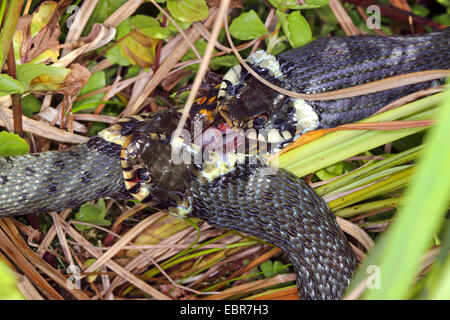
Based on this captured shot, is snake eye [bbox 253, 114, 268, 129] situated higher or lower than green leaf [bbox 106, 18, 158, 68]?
lower

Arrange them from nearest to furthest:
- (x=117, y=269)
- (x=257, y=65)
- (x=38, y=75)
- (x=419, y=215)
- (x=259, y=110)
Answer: (x=419, y=215) < (x=38, y=75) < (x=259, y=110) < (x=257, y=65) < (x=117, y=269)

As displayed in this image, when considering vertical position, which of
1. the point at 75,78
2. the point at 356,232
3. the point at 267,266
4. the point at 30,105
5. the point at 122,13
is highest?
the point at 122,13

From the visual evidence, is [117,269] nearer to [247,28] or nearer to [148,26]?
[148,26]

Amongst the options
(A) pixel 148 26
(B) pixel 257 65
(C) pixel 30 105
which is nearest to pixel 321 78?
(B) pixel 257 65

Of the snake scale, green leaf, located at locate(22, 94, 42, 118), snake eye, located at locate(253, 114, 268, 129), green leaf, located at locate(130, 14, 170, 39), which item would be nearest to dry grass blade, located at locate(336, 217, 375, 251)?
the snake scale

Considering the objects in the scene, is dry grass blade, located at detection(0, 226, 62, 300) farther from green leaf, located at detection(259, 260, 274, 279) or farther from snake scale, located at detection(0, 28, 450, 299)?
green leaf, located at detection(259, 260, 274, 279)

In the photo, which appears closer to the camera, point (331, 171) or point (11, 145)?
point (11, 145)

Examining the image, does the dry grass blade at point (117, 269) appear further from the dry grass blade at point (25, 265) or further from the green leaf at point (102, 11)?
the green leaf at point (102, 11)
